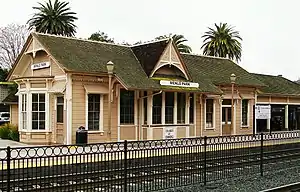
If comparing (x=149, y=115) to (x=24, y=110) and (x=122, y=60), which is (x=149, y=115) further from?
(x=24, y=110)

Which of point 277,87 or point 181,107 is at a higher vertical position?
point 277,87

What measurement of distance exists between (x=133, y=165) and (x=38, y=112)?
13234mm

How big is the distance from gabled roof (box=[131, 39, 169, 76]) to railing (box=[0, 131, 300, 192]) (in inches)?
394

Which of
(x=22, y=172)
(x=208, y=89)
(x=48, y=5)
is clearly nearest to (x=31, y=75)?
(x=208, y=89)

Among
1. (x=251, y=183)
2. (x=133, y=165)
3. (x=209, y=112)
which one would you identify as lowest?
(x=251, y=183)

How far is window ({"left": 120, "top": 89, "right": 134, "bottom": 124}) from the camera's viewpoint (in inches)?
997

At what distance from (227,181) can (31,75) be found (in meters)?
15.9

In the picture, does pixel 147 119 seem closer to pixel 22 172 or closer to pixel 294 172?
pixel 294 172

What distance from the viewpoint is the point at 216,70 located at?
3294 centimetres

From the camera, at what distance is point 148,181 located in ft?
43.0

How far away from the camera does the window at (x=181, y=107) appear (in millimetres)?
Result: 27541

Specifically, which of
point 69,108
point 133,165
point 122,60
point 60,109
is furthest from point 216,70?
point 133,165

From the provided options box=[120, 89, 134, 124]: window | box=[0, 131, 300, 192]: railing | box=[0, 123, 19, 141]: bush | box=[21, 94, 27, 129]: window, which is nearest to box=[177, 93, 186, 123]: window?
box=[120, 89, 134, 124]: window

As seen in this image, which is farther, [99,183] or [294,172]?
[294,172]
